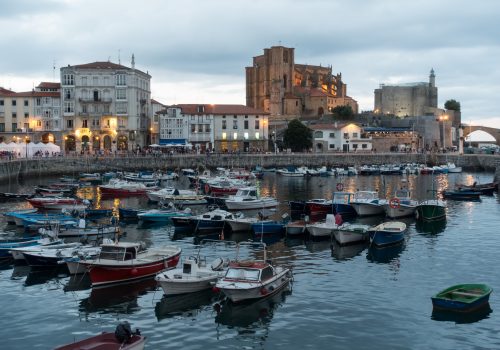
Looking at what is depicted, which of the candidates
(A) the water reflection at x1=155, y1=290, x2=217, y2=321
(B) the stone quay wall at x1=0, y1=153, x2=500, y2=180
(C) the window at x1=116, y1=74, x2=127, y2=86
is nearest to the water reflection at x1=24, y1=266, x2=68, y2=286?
(A) the water reflection at x1=155, y1=290, x2=217, y2=321

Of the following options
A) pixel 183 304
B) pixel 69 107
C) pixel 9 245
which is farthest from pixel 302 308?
pixel 69 107

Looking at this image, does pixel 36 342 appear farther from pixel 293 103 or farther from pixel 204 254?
pixel 293 103

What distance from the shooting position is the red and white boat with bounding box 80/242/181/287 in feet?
102

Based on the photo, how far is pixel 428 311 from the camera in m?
27.6

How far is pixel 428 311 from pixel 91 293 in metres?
15.8

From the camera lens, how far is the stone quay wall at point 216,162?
9506 cm

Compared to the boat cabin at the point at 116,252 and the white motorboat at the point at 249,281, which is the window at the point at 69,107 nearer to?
the boat cabin at the point at 116,252

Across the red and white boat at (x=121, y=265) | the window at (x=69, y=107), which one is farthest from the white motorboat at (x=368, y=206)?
the window at (x=69, y=107)

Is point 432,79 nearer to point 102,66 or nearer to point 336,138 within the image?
point 336,138

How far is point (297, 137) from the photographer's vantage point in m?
133

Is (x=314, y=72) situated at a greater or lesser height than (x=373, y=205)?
greater

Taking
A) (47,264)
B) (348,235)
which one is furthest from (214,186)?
(47,264)

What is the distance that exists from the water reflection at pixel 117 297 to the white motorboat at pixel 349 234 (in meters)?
14.0

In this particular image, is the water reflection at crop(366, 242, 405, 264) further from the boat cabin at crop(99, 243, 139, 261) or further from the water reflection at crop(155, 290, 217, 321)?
the boat cabin at crop(99, 243, 139, 261)
